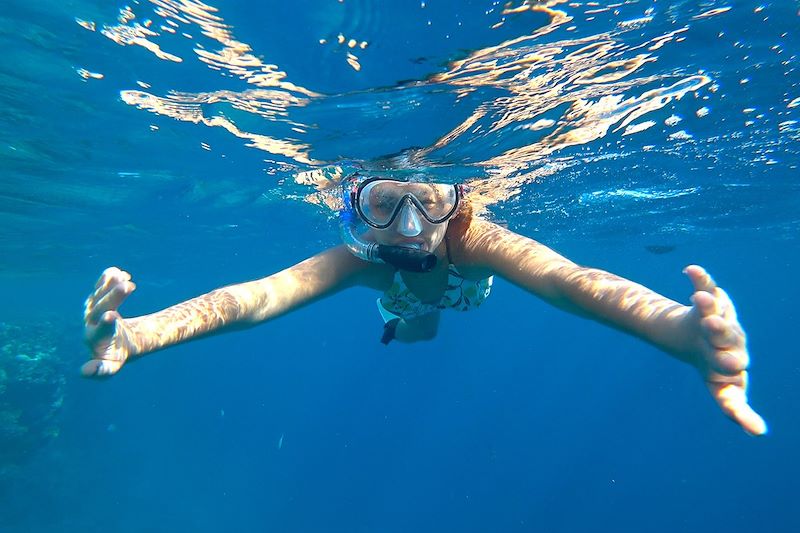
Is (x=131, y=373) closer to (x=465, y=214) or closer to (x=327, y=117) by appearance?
(x=327, y=117)

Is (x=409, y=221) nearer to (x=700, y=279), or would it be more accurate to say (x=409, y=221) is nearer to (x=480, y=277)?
(x=480, y=277)

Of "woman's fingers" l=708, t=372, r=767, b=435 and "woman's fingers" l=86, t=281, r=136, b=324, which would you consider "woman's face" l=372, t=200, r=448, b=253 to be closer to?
"woman's fingers" l=86, t=281, r=136, b=324

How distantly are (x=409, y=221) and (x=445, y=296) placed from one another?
197 cm

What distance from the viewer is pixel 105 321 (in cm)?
312

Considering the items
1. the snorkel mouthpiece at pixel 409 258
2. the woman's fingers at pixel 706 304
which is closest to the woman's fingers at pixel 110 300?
the snorkel mouthpiece at pixel 409 258

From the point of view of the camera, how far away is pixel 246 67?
745 cm

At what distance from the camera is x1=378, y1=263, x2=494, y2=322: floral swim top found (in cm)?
680

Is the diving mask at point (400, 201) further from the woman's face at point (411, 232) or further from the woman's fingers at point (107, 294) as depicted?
the woman's fingers at point (107, 294)

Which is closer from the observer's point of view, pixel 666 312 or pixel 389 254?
pixel 666 312

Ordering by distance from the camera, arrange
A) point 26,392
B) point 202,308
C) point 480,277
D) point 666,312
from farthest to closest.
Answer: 1. point 26,392
2. point 480,277
3. point 202,308
4. point 666,312

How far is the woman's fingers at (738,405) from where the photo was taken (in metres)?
2.45

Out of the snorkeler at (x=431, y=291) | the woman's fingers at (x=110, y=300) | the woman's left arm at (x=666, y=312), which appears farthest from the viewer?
the woman's fingers at (x=110, y=300)

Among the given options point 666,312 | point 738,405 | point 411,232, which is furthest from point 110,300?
point 738,405

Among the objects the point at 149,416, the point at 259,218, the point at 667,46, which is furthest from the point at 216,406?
the point at 667,46
